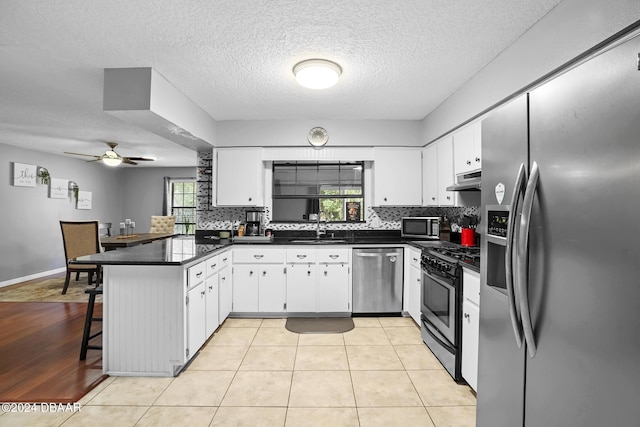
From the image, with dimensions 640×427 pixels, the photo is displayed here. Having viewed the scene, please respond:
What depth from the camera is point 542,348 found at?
→ 1.11m

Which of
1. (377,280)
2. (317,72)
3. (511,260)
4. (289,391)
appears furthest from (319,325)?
(511,260)

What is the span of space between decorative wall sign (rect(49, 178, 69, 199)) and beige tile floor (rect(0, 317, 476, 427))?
225 inches

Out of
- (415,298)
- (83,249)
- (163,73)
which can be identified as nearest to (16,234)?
(83,249)

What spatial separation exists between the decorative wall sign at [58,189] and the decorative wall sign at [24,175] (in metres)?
0.37

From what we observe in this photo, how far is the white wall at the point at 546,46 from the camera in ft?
4.89

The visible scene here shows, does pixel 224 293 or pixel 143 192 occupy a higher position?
pixel 143 192

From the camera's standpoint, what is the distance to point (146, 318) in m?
2.52

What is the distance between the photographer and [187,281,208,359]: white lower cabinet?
2.64 metres

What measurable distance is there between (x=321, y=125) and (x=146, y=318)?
2998 mm

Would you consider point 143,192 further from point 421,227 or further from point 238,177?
point 421,227

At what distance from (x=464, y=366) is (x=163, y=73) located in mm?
3427

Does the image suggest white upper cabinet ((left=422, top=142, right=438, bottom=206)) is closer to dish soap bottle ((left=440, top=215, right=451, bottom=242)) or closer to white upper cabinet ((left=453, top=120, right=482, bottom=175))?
dish soap bottle ((left=440, top=215, right=451, bottom=242))

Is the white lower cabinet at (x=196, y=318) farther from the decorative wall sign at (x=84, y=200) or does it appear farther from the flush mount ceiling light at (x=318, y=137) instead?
the decorative wall sign at (x=84, y=200)

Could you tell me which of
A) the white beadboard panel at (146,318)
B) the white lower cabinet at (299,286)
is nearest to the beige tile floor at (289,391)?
the white beadboard panel at (146,318)
